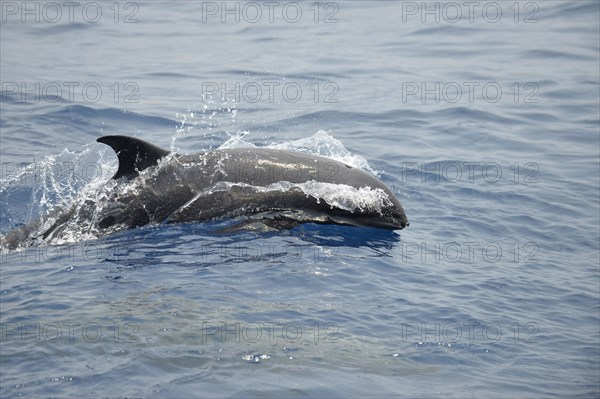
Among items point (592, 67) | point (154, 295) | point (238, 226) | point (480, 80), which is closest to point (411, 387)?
point (154, 295)

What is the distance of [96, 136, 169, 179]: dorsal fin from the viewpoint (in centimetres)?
1159

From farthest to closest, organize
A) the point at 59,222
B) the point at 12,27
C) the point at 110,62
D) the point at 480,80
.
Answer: the point at 12,27 < the point at 110,62 < the point at 480,80 < the point at 59,222

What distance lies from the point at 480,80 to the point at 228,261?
13658mm

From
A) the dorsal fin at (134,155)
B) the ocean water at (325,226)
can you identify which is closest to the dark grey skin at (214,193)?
the dorsal fin at (134,155)

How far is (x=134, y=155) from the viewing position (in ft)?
38.7

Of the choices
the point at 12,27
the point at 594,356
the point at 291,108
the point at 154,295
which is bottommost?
the point at 594,356

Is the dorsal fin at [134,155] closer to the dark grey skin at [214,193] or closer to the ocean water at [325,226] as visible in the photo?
the dark grey skin at [214,193]

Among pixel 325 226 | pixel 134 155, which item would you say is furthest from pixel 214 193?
pixel 325 226

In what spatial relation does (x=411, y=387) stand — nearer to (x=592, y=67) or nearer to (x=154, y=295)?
(x=154, y=295)

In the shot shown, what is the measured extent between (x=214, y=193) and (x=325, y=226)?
1.76 m

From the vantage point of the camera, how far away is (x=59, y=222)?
12.1 meters

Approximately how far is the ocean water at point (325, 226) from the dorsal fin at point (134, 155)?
0.90m

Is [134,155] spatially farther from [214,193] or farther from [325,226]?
[325,226]

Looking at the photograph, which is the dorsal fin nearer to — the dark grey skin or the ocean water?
the dark grey skin
